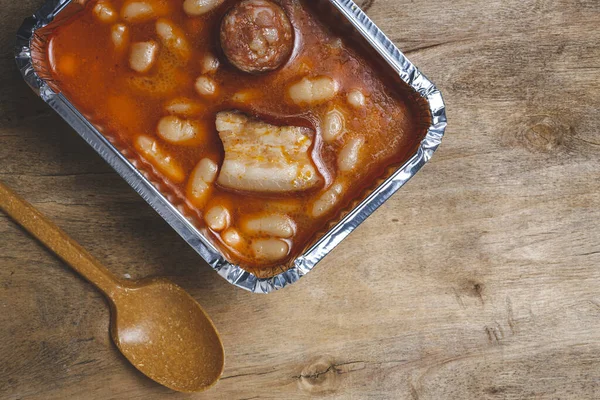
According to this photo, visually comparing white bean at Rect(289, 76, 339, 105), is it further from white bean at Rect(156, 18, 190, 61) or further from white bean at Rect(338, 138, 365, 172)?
white bean at Rect(156, 18, 190, 61)

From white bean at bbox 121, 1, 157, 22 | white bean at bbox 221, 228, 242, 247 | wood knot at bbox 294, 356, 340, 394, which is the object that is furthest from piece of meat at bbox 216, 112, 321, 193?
wood knot at bbox 294, 356, 340, 394

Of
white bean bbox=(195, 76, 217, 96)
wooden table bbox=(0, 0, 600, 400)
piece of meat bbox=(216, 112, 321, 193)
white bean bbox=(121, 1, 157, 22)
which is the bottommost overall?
wooden table bbox=(0, 0, 600, 400)

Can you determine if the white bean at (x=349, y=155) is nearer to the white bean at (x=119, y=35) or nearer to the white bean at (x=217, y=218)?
the white bean at (x=217, y=218)

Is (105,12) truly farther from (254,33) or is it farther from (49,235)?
(49,235)

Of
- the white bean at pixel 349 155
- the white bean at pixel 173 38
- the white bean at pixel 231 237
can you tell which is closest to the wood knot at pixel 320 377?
the white bean at pixel 231 237

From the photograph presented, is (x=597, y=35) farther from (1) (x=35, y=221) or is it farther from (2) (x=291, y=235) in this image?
(1) (x=35, y=221)

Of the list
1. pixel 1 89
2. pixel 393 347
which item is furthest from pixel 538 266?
pixel 1 89
